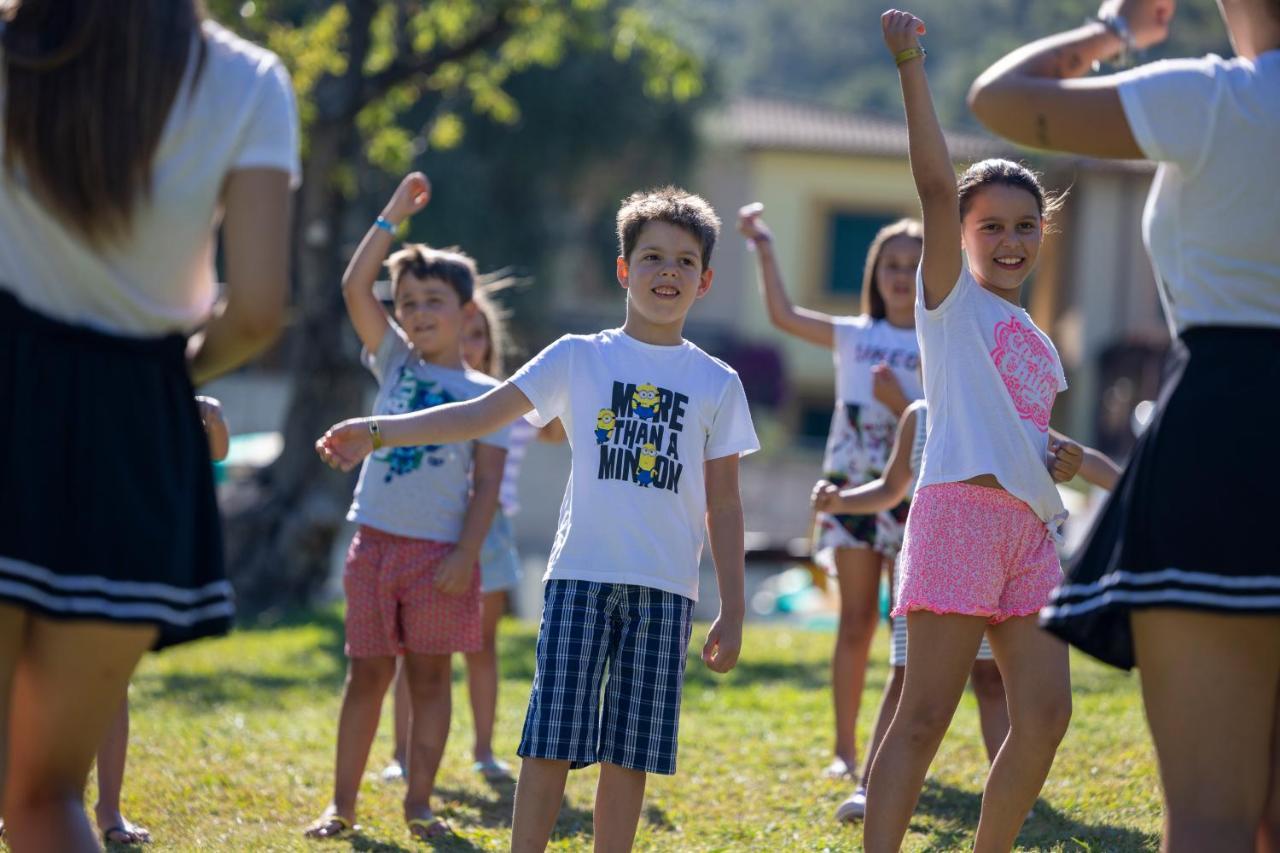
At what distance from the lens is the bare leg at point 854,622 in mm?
5402

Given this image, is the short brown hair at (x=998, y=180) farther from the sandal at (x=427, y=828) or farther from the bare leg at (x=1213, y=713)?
the sandal at (x=427, y=828)

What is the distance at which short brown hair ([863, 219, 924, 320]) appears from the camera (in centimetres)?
554

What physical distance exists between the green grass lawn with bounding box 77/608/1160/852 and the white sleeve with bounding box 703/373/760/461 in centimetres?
133

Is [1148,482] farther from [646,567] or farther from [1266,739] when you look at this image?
[646,567]

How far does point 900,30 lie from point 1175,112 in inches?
33.5

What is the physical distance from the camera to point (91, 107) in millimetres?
2457

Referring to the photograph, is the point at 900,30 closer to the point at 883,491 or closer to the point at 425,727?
the point at 883,491

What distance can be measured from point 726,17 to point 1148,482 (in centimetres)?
6218

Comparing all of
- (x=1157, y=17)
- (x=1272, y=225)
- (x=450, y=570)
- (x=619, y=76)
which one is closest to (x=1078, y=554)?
(x=1272, y=225)

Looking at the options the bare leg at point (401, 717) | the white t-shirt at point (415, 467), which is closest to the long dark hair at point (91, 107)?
the white t-shirt at point (415, 467)

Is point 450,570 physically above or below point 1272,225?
below

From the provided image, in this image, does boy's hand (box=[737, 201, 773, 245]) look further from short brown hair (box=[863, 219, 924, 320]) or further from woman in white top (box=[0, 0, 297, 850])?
woman in white top (box=[0, 0, 297, 850])

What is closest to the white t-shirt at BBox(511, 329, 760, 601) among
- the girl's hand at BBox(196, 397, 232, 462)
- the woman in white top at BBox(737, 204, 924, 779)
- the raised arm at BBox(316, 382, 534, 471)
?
the raised arm at BBox(316, 382, 534, 471)

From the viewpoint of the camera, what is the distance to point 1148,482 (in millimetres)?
2590
